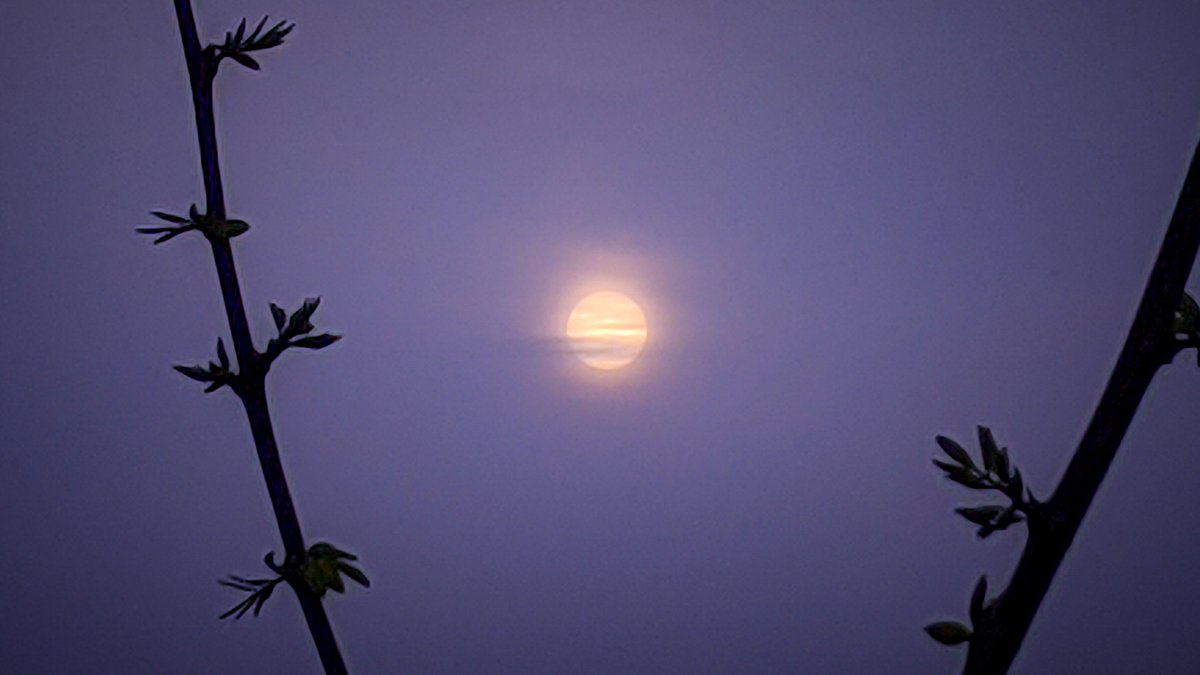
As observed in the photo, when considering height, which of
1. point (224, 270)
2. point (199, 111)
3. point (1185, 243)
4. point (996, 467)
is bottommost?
point (996, 467)

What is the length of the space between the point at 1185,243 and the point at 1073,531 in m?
0.22

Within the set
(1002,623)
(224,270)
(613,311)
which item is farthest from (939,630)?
(613,311)

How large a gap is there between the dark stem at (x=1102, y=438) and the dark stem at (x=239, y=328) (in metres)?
0.62

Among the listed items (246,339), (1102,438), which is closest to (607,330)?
(246,339)

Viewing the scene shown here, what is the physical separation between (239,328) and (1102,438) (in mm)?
730

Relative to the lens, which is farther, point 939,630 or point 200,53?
point 200,53

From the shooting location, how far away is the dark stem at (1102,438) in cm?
55

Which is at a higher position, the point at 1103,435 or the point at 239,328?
the point at 239,328

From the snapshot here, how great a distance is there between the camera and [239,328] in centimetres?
74

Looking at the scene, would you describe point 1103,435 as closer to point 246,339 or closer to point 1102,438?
point 1102,438

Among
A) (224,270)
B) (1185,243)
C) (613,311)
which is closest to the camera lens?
(1185,243)

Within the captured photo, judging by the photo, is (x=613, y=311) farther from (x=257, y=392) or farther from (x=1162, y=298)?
(x=1162, y=298)

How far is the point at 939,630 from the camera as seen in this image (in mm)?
619

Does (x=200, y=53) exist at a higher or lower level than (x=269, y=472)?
higher
